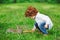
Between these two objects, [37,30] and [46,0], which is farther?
[46,0]

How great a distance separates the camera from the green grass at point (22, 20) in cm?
682

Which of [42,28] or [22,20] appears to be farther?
[22,20]

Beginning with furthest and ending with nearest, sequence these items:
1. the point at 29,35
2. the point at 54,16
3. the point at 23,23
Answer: the point at 54,16
the point at 23,23
the point at 29,35

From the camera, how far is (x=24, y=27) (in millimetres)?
7660

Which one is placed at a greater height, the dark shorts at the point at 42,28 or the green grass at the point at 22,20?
the dark shorts at the point at 42,28

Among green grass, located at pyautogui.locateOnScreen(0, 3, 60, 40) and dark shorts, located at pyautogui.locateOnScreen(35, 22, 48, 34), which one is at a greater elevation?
dark shorts, located at pyautogui.locateOnScreen(35, 22, 48, 34)

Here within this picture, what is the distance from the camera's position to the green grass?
6.82 m

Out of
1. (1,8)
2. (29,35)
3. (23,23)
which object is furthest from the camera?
(1,8)

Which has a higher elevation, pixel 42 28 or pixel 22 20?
pixel 42 28

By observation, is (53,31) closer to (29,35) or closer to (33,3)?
(29,35)

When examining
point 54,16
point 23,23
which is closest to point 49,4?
point 54,16

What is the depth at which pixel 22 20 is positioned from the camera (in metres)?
8.29

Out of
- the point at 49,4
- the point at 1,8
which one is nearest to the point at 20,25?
the point at 1,8

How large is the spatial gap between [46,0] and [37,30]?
3406 mm
